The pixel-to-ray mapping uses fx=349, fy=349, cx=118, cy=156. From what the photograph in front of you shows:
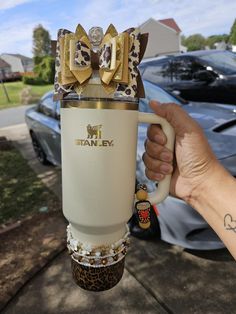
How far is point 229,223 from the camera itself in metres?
1.24

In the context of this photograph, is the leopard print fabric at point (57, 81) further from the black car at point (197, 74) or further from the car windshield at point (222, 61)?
the car windshield at point (222, 61)

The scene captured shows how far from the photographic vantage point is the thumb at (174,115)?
1141mm

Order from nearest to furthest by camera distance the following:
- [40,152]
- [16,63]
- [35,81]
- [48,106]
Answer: [48,106] → [40,152] → [35,81] → [16,63]

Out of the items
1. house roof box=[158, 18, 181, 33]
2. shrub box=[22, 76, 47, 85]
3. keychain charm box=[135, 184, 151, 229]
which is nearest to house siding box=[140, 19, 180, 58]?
house roof box=[158, 18, 181, 33]

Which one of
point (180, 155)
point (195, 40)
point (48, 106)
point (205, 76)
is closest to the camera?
point (180, 155)

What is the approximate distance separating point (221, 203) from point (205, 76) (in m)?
5.34

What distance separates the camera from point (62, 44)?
3.07 ft

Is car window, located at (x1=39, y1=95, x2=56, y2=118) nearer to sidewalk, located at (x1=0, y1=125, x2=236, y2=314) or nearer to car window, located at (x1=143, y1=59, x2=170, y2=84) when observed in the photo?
car window, located at (x1=143, y1=59, x2=170, y2=84)

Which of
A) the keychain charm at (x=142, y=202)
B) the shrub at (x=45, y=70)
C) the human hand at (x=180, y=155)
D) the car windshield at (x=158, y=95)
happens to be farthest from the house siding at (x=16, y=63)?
the keychain charm at (x=142, y=202)

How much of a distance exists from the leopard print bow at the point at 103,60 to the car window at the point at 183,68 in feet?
18.7

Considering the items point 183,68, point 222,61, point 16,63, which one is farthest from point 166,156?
point 16,63

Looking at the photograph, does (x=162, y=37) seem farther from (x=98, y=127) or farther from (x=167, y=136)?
(x=98, y=127)

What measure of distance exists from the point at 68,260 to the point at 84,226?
2.23m

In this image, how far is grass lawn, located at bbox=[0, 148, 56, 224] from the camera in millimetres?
4316
